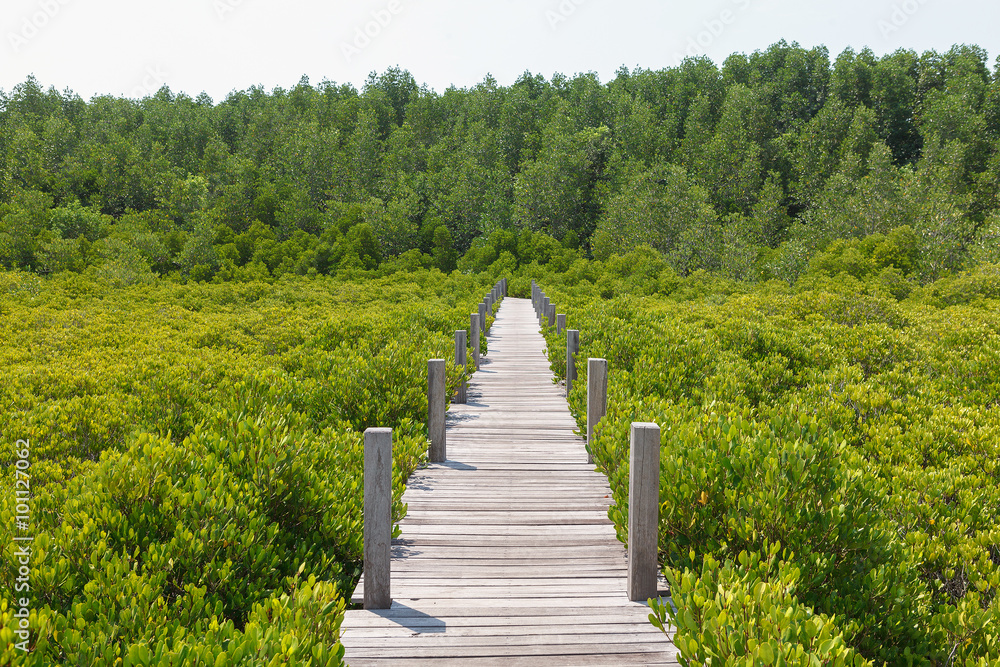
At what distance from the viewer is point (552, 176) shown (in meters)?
63.5

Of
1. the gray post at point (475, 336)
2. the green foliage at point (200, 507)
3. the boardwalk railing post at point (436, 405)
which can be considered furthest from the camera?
the gray post at point (475, 336)

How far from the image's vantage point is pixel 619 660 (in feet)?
12.3

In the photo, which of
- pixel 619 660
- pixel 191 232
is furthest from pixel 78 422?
pixel 191 232

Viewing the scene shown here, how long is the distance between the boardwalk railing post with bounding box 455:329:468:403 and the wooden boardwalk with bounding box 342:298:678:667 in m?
2.58

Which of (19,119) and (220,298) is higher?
(19,119)

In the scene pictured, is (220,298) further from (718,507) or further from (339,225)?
(718,507)

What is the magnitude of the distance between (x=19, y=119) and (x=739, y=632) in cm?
10897

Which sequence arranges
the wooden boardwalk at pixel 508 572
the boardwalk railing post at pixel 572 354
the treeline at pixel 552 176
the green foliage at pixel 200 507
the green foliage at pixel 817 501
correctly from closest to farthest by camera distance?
the green foliage at pixel 200 507 < the green foliage at pixel 817 501 < the wooden boardwalk at pixel 508 572 < the boardwalk railing post at pixel 572 354 < the treeline at pixel 552 176

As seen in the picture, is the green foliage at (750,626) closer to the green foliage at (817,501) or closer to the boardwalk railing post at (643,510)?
the green foliage at (817,501)

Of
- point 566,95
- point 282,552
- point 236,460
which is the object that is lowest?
point 282,552

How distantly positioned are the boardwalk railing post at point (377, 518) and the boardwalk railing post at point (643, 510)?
5.33 ft

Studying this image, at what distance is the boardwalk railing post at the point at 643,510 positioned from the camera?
4246 millimetres

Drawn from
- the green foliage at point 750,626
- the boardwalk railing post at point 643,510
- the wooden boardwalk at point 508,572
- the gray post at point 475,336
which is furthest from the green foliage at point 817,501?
the gray post at point 475,336

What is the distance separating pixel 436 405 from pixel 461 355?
4.13 m
